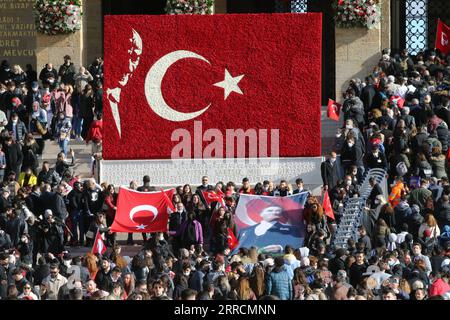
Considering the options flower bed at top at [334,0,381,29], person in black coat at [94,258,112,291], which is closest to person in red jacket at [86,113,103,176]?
flower bed at top at [334,0,381,29]

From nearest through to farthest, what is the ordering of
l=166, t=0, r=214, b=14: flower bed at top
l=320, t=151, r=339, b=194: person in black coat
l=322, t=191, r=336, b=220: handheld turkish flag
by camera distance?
l=322, t=191, r=336, b=220: handheld turkish flag → l=320, t=151, r=339, b=194: person in black coat → l=166, t=0, r=214, b=14: flower bed at top

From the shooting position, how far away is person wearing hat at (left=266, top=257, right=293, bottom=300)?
85.5 ft

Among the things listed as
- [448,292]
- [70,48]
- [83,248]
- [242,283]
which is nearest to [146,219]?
[83,248]

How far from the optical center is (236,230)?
30453 mm

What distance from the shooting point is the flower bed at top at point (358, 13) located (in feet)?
135

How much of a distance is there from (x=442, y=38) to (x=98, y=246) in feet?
42.3

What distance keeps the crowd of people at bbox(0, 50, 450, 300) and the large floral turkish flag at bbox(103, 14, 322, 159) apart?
0.95m

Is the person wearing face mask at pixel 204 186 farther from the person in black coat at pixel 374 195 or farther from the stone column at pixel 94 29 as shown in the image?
the stone column at pixel 94 29

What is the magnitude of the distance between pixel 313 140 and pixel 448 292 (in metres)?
9.59

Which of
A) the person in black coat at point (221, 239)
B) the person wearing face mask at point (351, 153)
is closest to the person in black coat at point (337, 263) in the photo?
the person in black coat at point (221, 239)

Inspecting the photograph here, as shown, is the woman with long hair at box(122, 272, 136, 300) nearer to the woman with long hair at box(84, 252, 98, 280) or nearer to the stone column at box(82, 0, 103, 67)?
the woman with long hair at box(84, 252, 98, 280)

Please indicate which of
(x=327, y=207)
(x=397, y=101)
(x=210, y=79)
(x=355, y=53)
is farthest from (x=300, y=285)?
(x=355, y=53)

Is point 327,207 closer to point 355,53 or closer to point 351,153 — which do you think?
point 351,153

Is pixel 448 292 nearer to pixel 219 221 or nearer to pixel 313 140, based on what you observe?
pixel 219 221
